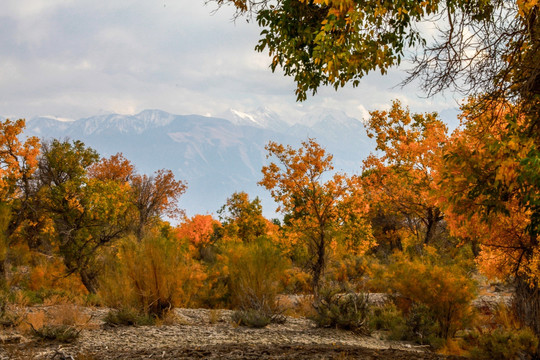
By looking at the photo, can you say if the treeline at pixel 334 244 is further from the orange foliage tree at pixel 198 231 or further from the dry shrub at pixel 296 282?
the orange foliage tree at pixel 198 231

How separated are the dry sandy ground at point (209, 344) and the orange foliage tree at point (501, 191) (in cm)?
218

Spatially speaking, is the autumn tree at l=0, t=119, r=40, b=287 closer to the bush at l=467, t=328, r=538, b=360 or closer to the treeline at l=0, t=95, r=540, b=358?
the treeline at l=0, t=95, r=540, b=358

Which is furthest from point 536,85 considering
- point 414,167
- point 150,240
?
point 414,167

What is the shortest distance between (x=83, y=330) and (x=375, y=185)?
12.7 m


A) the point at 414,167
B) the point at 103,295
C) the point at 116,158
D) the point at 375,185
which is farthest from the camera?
the point at 116,158

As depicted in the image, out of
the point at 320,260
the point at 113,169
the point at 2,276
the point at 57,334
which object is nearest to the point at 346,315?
the point at 320,260

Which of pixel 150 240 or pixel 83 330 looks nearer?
pixel 83 330

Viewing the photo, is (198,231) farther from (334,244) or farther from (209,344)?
(209,344)

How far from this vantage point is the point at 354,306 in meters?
8.78

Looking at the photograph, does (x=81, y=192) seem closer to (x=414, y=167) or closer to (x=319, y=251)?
(x=319, y=251)

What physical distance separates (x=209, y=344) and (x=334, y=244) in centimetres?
861

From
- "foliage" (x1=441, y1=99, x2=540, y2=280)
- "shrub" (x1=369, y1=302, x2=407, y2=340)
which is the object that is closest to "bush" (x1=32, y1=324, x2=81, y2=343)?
"shrub" (x1=369, y1=302, x2=407, y2=340)

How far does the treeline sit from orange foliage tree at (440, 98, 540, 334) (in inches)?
1.0

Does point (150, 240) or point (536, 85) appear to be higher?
point (536, 85)
